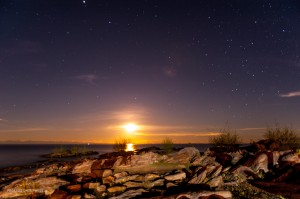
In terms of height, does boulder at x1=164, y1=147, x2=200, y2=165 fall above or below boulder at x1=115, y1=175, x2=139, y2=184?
above

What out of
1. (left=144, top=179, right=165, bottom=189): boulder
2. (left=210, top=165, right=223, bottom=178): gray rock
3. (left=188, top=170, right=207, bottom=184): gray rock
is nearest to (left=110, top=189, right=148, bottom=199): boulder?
(left=144, top=179, right=165, bottom=189): boulder

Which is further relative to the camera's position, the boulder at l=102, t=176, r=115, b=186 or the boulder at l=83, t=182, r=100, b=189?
the boulder at l=102, t=176, r=115, b=186

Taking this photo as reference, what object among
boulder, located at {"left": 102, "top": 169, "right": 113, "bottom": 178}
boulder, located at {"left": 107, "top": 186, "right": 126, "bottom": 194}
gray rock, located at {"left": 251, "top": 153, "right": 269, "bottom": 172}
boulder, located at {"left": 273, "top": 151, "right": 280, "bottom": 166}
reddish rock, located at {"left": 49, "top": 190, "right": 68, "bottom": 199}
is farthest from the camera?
boulder, located at {"left": 102, "top": 169, "right": 113, "bottom": 178}

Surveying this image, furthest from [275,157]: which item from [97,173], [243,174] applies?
[97,173]

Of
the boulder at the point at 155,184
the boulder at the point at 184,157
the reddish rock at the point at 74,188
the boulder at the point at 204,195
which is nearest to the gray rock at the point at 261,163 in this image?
the boulder at the point at 184,157

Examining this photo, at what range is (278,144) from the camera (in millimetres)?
21094

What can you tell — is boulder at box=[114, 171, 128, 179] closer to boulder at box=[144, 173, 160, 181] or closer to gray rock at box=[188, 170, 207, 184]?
boulder at box=[144, 173, 160, 181]

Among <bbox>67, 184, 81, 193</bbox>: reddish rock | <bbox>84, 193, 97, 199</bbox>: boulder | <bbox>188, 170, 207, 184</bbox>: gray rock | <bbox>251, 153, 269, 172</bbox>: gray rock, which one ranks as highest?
<bbox>251, 153, 269, 172</bbox>: gray rock

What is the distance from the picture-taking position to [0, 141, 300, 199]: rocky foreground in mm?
12273

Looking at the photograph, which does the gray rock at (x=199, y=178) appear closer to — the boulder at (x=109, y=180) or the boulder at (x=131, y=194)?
the boulder at (x=131, y=194)

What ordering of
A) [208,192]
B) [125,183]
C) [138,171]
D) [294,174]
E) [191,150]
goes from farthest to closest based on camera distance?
[191,150]
[138,171]
[125,183]
[294,174]
[208,192]

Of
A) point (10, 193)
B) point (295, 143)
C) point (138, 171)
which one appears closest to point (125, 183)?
point (138, 171)

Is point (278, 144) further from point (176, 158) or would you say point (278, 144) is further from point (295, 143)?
point (176, 158)

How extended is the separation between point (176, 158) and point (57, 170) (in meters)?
8.87
